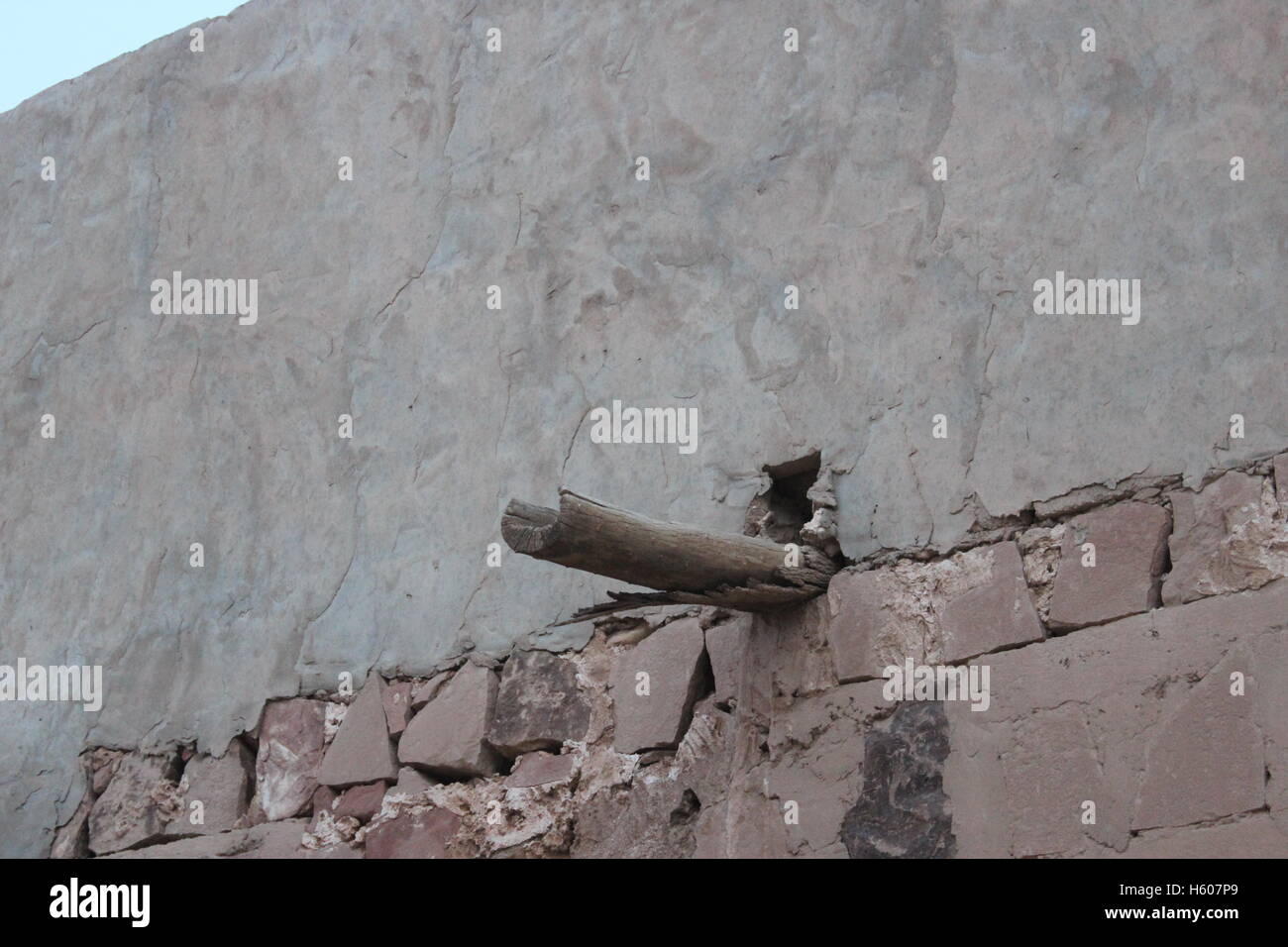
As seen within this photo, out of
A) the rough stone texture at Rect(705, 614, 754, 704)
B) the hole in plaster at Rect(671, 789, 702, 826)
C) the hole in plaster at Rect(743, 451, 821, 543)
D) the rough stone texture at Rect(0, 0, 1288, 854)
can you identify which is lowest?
the hole in plaster at Rect(671, 789, 702, 826)

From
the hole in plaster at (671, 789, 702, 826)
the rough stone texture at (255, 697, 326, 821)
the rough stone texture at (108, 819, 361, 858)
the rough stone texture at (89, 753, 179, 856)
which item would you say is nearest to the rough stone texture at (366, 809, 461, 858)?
the rough stone texture at (108, 819, 361, 858)

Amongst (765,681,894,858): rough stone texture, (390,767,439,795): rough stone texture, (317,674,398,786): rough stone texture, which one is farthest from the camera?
(317,674,398,786): rough stone texture

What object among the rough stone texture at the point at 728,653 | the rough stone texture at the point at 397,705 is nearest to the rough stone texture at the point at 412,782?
the rough stone texture at the point at 397,705

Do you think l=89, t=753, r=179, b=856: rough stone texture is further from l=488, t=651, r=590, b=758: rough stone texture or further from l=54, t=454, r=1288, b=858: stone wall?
l=488, t=651, r=590, b=758: rough stone texture

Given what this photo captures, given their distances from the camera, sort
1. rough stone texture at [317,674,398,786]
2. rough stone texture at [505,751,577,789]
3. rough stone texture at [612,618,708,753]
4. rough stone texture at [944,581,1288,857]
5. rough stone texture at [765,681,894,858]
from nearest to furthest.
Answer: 1. rough stone texture at [944,581,1288,857]
2. rough stone texture at [765,681,894,858]
3. rough stone texture at [612,618,708,753]
4. rough stone texture at [505,751,577,789]
5. rough stone texture at [317,674,398,786]

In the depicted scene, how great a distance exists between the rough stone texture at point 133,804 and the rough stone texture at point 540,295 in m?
0.14

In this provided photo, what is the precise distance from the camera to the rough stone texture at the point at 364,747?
5.03 m

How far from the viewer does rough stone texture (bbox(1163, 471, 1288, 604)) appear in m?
3.65

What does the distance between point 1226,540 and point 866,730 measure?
100 centimetres

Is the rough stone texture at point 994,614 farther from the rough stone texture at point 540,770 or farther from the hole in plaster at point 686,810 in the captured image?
the rough stone texture at point 540,770

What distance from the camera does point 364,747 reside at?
5.08 metres

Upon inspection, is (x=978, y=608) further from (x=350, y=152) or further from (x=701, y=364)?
(x=350, y=152)

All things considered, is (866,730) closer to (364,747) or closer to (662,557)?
(662,557)

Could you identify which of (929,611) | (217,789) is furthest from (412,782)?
(929,611)
